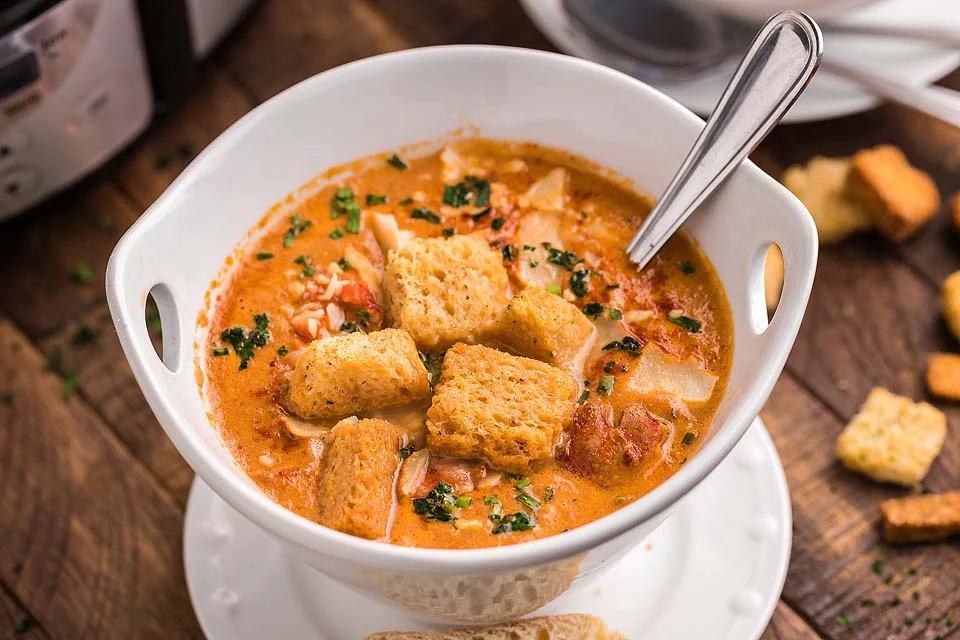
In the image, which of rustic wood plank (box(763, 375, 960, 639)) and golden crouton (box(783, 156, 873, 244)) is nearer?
rustic wood plank (box(763, 375, 960, 639))

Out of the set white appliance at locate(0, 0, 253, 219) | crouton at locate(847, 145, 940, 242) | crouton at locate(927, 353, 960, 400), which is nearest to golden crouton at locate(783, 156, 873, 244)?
crouton at locate(847, 145, 940, 242)

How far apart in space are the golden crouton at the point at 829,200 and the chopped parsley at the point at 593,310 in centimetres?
101

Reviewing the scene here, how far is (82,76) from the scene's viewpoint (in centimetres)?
281

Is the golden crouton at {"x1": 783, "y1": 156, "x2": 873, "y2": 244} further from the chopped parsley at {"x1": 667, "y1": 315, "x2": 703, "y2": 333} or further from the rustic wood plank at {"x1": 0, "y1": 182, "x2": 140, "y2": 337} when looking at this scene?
the rustic wood plank at {"x1": 0, "y1": 182, "x2": 140, "y2": 337}

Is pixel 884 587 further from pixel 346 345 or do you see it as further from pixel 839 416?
pixel 346 345

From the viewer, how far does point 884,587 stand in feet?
8.28

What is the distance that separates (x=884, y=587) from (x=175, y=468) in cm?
167

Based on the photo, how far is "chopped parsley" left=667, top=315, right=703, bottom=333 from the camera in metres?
2.22

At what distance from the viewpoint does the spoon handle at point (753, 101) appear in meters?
2.02

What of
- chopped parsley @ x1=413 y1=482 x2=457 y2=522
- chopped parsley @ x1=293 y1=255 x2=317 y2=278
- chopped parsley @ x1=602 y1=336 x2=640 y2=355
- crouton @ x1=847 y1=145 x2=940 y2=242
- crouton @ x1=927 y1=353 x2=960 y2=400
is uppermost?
chopped parsley @ x1=602 y1=336 x2=640 y2=355

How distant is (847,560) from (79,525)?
1.77 metres

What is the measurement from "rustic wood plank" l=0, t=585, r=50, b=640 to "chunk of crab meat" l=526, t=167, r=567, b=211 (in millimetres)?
1428

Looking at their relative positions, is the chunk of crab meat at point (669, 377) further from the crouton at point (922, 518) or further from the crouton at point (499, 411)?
the crouton at point (922, 518)

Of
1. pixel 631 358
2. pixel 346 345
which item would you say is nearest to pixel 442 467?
pixel 346 345
